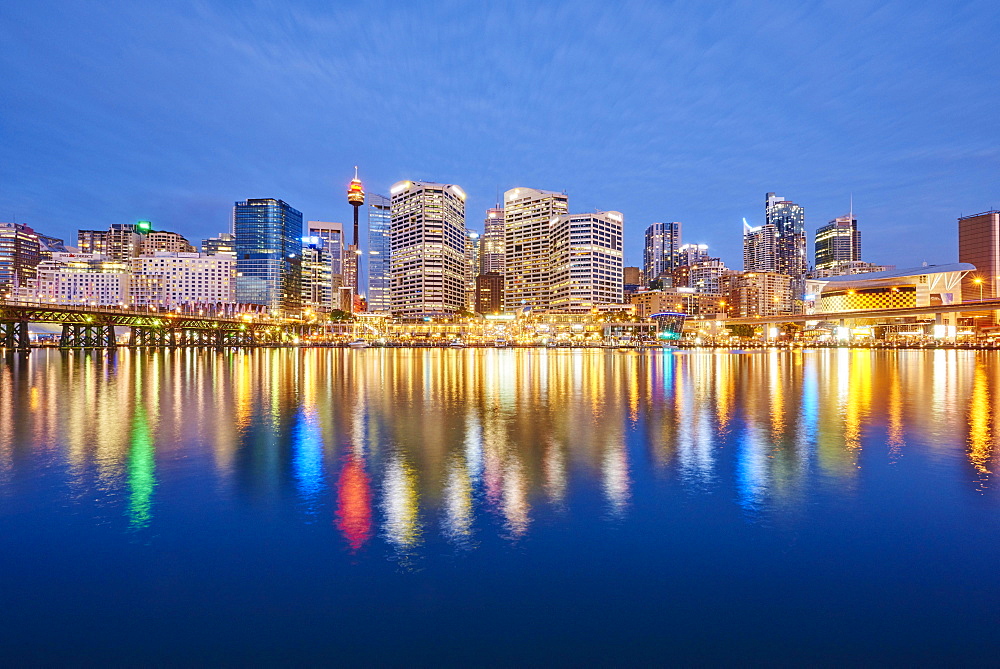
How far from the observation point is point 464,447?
17.2 metres

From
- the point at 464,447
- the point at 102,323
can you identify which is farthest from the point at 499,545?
the point at 102,323

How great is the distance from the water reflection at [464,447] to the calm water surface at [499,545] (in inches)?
4.7

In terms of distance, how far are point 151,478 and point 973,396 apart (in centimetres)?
4088

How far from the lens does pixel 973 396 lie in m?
32.1

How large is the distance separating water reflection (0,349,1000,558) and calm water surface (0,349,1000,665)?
12 cm

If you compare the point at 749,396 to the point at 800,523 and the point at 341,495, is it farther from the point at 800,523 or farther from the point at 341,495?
the point at 341,495

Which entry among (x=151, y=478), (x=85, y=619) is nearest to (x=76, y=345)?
(x=151, y=478)

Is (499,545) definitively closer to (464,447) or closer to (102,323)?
(464,447)

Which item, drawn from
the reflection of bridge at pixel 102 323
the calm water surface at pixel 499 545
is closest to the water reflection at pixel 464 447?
the calm water surface at pixel 499 545

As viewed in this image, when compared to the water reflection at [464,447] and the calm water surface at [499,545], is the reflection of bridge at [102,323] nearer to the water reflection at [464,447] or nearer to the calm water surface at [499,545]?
the water reflection at [464,447]

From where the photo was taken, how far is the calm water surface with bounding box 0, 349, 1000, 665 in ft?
22.0

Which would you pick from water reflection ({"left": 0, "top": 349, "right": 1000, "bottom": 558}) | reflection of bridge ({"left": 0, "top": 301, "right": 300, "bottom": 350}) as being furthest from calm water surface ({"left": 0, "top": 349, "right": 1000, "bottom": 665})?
reflection of bridge ({"left": 0, "top": 301, "right": 300, "bottom": 350})

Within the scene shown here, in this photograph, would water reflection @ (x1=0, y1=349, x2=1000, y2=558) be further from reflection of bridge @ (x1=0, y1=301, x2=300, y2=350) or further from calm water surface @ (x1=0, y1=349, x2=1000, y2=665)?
reflection of bridge @ (x1=0, y1=301, x2=300, y2=350)

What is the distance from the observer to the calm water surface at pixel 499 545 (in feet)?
22.0
